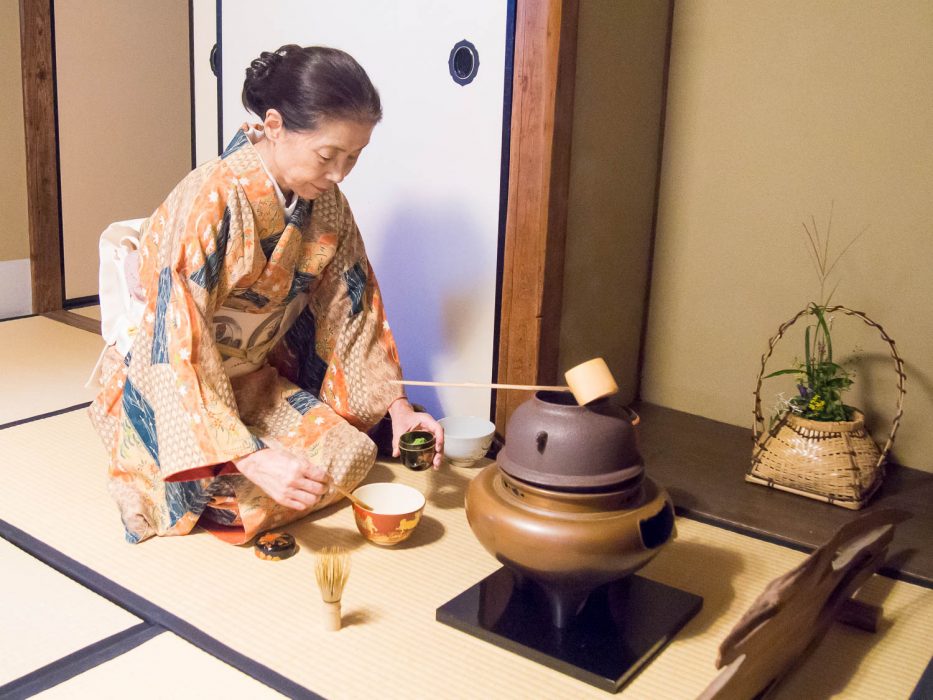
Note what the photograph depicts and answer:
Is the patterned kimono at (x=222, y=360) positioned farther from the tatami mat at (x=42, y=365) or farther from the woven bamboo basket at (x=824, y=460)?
the woven bamboo basket at (x=824, y=460)

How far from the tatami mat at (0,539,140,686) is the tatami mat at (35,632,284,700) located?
106mm

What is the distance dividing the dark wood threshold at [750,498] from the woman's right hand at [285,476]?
1.06 m

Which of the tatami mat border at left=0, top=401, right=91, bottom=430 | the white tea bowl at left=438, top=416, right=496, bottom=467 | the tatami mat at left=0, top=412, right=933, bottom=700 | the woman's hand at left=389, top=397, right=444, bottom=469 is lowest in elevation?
the tatami mat border at left=0, top=401, right=91, bottom=430

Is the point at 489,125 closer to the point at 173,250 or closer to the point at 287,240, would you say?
the point at 287,240

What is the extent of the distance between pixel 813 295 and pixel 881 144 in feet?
1.67

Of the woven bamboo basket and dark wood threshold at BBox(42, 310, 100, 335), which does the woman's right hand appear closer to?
the woven bamboo basket

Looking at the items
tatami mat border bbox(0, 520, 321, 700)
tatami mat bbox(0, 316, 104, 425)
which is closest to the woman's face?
tatami mat border bbox(0, 520, 321, 700)

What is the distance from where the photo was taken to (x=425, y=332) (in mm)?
3047

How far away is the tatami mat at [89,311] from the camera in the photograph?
4.45m

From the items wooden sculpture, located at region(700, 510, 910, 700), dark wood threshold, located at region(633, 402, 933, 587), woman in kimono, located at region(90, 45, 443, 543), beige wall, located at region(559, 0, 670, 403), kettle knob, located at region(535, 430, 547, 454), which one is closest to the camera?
wooden sculpture, located at region(700, 510, 910, 700)

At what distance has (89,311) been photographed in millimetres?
4543

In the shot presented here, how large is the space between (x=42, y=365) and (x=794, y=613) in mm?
2988

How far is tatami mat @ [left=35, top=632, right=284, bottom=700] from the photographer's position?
5.41ft

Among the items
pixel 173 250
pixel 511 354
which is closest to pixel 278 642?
pixel 173 250
